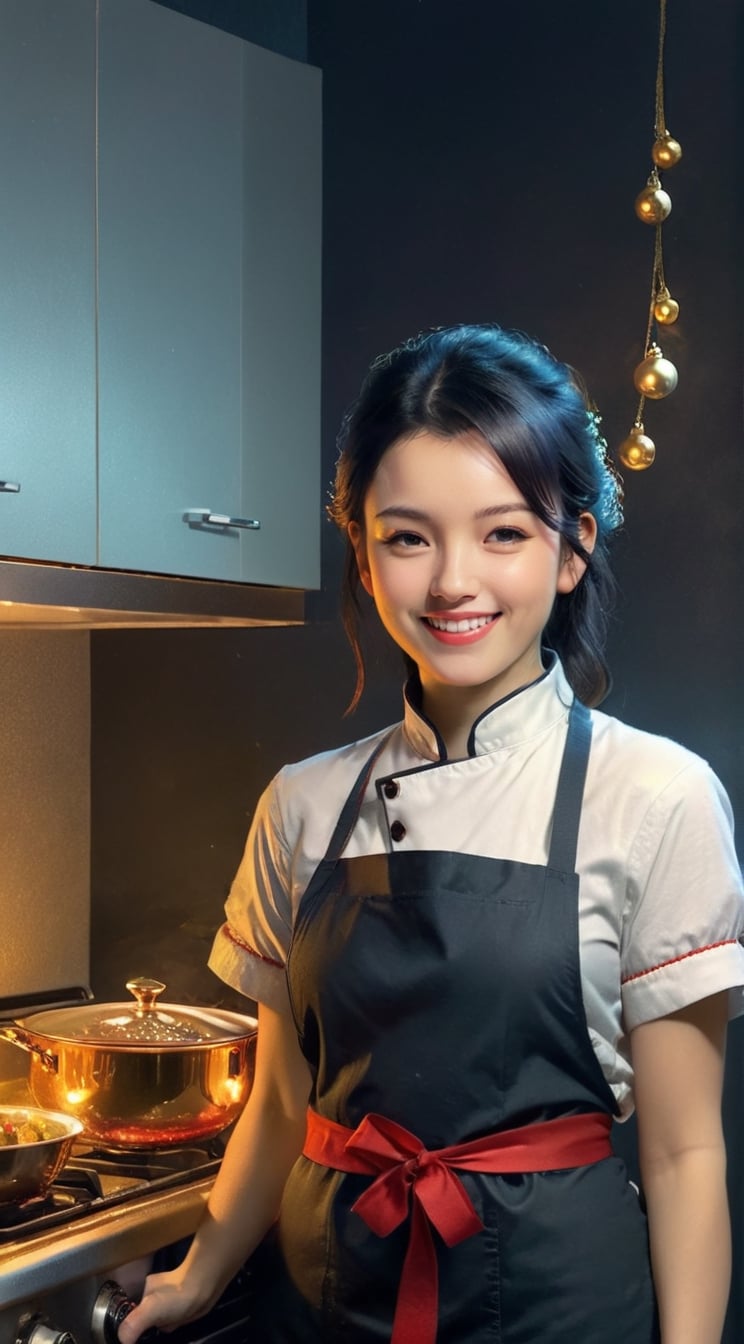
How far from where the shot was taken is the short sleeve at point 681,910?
3.67ft

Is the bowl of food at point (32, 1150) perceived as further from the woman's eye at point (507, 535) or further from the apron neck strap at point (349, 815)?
the woman's eye at point (507, 535)

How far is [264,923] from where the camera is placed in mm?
1356

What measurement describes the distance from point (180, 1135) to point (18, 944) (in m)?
0.53

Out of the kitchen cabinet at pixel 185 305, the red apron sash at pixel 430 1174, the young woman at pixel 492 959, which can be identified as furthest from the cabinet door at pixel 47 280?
the red apron sash at pixel 430 1174

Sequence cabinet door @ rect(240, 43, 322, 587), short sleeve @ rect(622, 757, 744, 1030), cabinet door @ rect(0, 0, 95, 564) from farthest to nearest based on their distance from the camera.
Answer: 1. cabinet door @ rect(240, 43, 322, 587)
2. cabinet door @ rect(0, 0, 95, 564)
3. short sleeve @ rect(622, 757, 744, 1030)

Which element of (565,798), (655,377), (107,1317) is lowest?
(107,1317)

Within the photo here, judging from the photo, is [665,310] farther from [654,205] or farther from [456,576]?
[456,576]

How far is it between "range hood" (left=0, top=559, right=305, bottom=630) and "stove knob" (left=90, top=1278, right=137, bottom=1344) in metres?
0.65

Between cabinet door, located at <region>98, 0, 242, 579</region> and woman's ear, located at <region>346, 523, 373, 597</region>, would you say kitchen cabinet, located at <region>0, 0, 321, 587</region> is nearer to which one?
cabinet door, located at <region>98, 0, 242, 579</region>

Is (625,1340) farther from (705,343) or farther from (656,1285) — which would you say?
(705,343)

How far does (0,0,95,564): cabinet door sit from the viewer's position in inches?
57.2

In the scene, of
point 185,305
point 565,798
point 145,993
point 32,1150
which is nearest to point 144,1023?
point 145,993

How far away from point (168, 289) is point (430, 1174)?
3.25 feet

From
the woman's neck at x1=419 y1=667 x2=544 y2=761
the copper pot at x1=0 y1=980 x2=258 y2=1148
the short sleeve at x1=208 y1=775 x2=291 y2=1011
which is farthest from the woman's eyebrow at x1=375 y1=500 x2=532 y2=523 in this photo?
the copper pot at x1=0 y1=980 x2=258 y2=1148
